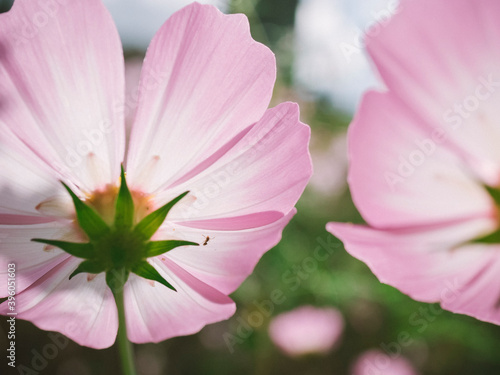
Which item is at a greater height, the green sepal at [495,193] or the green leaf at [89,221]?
the green sepal at [495,193]

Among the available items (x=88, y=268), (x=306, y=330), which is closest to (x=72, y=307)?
(x=88, y=268)

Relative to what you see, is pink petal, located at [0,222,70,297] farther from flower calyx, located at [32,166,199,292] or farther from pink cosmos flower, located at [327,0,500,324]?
pink cosmos flower, located at [327,0,500,324]

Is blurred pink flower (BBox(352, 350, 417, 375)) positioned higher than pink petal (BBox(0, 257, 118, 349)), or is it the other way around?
pink petal (BBox(0, 257, 118, 349))
